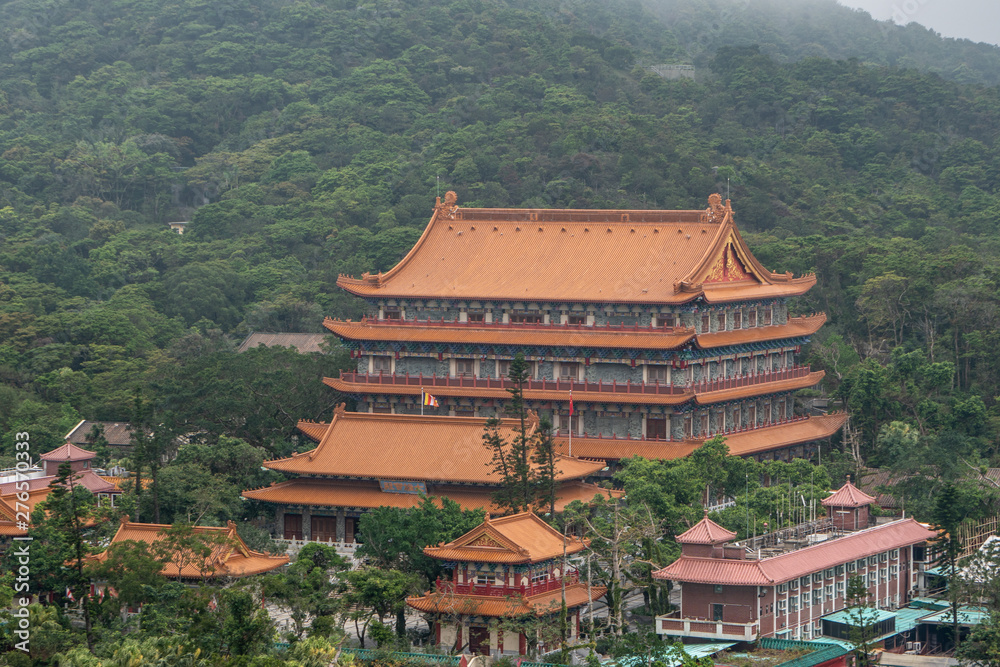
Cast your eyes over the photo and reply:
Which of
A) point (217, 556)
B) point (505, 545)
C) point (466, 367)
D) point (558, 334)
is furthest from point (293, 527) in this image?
point (505, 545)

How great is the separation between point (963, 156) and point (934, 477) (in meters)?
57.2

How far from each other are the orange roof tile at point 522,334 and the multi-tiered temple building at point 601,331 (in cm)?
8

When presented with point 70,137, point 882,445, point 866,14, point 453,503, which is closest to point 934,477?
point 882,445

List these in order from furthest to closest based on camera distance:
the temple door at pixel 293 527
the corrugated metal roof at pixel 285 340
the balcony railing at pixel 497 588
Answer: the corrugated metal roof at pixel 285 340 → the temple door at pixel 293 527 → the balcony railing at pixel 497 588

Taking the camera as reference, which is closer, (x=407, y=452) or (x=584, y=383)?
(x=407, y=452)

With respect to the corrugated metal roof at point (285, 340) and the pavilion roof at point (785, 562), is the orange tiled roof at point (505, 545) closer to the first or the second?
the pavilion roof at point (785, 562)

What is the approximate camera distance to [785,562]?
161ft

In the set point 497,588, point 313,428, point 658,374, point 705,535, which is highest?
point 658,374

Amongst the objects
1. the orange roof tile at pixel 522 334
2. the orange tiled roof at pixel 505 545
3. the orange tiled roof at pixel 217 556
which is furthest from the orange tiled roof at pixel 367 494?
the orange roof tile at pixel 522 334

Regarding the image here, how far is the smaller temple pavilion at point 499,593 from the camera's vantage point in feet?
156

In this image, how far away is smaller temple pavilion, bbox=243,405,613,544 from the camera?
190 feet

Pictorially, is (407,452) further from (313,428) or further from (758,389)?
(758,389)

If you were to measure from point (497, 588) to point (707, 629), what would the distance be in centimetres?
615

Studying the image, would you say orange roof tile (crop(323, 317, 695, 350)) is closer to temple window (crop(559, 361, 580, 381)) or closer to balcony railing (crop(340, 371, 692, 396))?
temple window (crop(559, 361, 580, 381))
